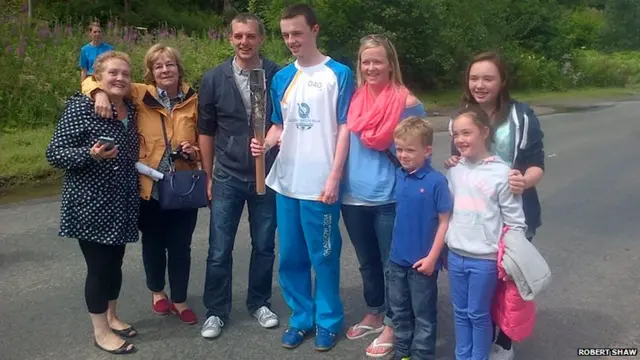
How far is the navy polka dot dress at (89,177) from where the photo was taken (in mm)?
3904

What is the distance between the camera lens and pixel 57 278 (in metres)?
5.47

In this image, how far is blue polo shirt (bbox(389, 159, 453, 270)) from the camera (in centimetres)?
371

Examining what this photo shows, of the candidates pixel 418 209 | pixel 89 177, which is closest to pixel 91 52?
pixel 89 177

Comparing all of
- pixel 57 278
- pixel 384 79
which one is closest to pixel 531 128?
pixel 384 79

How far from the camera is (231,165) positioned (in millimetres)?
4344

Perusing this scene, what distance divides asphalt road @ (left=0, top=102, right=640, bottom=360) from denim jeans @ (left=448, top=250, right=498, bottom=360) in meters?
0.48

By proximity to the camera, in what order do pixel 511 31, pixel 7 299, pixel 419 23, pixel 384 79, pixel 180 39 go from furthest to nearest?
pixel 511 31 < pixel 419 23 < pixel 180 39 < pixel 7 299 < pixel 384 79

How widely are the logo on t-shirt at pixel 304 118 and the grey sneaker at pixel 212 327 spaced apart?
1420 mm

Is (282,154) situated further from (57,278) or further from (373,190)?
(57,278)

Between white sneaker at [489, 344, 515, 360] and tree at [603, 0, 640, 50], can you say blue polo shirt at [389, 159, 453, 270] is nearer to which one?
white sneaker at [489, 344, 515, 360]

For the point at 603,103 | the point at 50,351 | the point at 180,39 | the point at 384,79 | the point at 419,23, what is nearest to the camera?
the point at 384,79

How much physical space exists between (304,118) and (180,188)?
0.90 m

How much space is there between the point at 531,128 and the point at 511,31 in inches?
892

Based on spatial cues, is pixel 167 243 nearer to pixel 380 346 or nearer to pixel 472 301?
pixel 380 346
